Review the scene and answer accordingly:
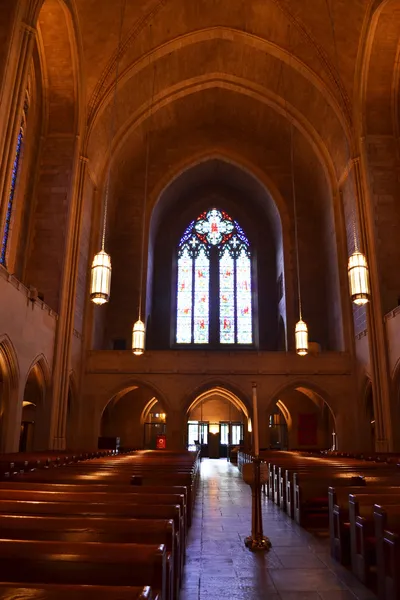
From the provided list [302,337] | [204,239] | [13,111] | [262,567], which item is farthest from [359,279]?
[204,239]

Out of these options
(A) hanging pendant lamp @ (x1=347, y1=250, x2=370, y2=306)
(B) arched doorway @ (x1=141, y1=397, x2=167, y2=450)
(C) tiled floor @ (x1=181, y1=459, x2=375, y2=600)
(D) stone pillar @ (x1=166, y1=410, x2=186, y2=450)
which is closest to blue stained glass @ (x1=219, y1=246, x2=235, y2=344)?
(B) arched doorway @ (x1=141, y1=397, x2=167, y2=450)

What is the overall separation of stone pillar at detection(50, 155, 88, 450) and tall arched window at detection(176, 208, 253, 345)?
8380mm

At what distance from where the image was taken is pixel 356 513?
13.8 ft

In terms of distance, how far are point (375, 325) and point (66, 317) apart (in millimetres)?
10003

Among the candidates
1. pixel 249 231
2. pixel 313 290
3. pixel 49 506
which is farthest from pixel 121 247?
pixel 49 506

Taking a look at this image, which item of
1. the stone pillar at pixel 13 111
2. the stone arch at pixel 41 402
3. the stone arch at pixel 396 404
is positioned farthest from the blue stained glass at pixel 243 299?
the stone pillar at pixel 13 111

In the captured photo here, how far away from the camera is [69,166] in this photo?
15.6 m

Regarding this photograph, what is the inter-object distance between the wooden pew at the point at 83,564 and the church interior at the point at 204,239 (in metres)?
3.00

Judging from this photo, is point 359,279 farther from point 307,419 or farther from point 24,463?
point 307,419

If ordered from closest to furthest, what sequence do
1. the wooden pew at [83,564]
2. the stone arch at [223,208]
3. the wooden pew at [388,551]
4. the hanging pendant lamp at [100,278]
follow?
the wooden pew at [83,564] < the wooden pew at [388,551] < the hanging pendant lamp at [100,278] < the stone arch at [223,208]

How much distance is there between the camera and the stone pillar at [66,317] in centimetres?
1400

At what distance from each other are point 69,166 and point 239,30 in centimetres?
831

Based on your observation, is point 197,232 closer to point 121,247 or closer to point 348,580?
point 121,247

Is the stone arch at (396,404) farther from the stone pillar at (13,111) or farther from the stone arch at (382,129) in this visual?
the stone pillar at (13,111)
